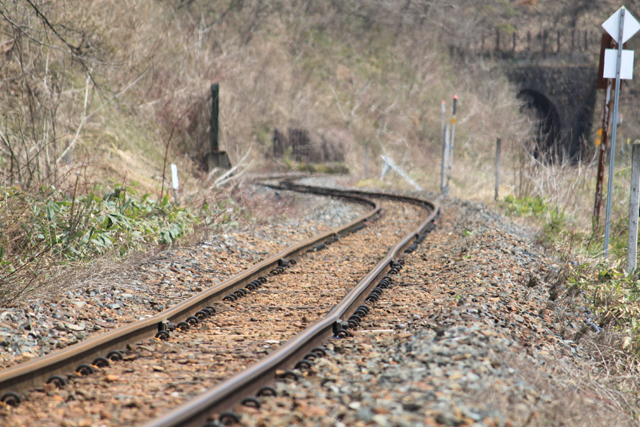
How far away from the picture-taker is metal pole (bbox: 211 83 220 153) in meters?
14.2

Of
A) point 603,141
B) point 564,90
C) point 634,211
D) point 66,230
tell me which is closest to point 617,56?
point 603,141

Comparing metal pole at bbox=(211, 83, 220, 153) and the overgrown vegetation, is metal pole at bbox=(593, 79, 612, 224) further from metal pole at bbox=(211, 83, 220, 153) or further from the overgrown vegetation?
metal pole at bbox=(211, 83, 220, 153)

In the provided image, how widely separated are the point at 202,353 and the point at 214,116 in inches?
440

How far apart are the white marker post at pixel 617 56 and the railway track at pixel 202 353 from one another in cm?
308

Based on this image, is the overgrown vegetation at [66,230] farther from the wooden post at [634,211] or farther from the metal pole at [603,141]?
the metal pole at [603,141]

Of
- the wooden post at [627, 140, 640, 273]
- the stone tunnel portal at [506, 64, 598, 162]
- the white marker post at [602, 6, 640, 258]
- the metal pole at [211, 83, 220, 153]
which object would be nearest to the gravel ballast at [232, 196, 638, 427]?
the wooden post at [627, 140, 640, 273]

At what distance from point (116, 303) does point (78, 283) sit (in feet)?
1.92

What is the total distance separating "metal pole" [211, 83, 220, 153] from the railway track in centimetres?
779

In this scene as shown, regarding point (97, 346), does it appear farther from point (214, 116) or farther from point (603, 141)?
point (214, 116)

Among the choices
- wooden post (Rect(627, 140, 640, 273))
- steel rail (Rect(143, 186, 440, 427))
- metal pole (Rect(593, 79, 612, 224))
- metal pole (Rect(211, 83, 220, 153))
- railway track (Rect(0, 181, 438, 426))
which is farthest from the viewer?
metal pole (Rect(211, 83, 220, 153))

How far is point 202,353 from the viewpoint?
13.1 feet

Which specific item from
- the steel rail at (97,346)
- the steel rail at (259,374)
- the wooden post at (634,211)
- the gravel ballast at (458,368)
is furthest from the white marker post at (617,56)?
the steel rail at (97,346)

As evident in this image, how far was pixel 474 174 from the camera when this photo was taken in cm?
2325

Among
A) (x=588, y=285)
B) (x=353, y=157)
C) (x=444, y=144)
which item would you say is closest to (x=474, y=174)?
(x=444, y=144)
